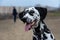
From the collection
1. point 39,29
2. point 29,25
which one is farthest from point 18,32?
point 29,25

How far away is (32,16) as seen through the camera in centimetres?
630

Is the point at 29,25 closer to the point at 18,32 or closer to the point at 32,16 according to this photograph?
the point at 32,16

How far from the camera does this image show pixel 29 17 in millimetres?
6273

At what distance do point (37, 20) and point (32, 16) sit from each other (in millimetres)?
132

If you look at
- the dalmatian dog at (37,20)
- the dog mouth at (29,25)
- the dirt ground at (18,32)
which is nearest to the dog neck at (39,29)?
the dalmatian dog at (37,20)

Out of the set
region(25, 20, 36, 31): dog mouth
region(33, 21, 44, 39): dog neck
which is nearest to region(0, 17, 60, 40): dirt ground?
region(33, 21, 44, 39): dog neck

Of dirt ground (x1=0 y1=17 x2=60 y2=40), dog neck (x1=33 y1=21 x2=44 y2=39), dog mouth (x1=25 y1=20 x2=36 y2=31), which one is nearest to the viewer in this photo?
dog mouth (x1=25 y1=20 x2=36 y2=31)

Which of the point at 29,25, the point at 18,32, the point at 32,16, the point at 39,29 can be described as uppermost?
the point at 32,16

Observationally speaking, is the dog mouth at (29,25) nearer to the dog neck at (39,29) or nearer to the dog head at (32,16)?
the dog head at (32,16)

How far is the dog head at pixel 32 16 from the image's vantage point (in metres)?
6.22

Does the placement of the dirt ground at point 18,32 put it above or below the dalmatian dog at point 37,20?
below

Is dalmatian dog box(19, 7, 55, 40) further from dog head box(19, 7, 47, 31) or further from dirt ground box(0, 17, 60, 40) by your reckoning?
dirt ground box(0, 17, 60, 40)

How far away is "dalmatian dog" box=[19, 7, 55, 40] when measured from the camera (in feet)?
20.5

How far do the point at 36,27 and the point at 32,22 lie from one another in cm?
20
